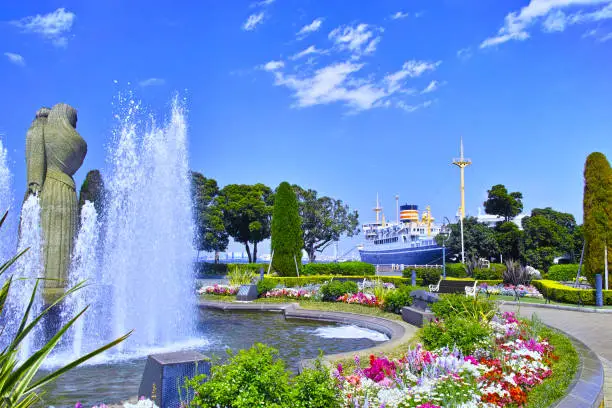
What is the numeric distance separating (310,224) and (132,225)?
43167mm

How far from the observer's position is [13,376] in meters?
2.46

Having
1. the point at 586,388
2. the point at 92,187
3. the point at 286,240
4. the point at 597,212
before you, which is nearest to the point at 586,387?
the point at 586,388

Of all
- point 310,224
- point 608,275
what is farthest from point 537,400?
point 310,224

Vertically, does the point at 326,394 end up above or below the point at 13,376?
below

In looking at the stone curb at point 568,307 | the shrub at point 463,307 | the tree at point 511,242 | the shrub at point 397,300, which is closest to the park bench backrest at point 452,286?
the stone curb at point 568,307

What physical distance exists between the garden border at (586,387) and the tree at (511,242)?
1593 inches

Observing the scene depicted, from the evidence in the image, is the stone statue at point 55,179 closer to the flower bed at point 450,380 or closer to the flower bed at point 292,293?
the flower bed at point 450,380

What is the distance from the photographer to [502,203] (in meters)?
51.8

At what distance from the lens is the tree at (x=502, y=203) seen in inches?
2023

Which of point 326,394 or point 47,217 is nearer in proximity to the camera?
point 326,394

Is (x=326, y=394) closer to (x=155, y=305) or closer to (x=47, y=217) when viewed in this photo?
(x=155, y=305)

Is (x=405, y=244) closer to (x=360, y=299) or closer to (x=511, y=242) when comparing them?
(x=511, y=242)

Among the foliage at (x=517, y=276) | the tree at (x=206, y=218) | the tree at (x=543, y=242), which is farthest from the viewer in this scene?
the tree at (x=206, y=218)

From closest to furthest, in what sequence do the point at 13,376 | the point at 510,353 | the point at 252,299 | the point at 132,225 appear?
1. the point at 13,376
2. the point at 510,353
3. the point at 132,225
4. the point at 252,299
